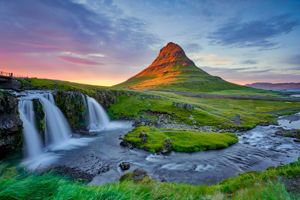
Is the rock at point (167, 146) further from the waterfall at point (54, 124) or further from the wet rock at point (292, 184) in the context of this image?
the wet rock at point (292, 184)

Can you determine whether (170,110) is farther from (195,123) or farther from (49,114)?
(49,114)

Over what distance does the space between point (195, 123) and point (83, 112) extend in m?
29.6

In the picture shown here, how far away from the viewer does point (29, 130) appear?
31.2 m

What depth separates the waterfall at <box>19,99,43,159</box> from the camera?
96.6 feet

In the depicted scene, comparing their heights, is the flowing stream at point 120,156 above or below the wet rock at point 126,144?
below

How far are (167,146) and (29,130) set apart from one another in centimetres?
2052

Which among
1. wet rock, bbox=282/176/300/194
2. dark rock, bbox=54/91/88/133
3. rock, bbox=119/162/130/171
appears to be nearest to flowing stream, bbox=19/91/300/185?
rock, bbox=119/162/130/171

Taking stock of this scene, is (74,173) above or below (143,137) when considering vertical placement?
below

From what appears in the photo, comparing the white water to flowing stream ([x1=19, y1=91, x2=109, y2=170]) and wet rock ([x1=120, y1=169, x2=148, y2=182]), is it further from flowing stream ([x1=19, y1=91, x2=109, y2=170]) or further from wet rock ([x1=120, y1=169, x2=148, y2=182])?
wet rock ([x1=120, y1=169, x2=148, y2=182])

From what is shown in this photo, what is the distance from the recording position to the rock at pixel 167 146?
33125 mm

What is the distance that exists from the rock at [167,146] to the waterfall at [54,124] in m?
17.2

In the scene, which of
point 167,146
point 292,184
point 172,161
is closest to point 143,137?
point 167,146

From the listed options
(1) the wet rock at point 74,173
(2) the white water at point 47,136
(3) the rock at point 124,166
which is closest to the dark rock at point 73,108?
(2) the white water at point 47,136

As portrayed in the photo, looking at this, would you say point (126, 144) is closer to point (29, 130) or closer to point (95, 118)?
point (29, 130)
